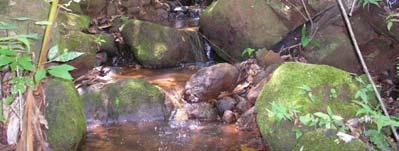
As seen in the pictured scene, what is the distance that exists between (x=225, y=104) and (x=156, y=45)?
2854 millimetres

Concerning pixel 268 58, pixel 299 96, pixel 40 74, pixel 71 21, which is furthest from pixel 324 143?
pixel 71 21

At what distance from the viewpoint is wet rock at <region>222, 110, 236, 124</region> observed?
5.79m

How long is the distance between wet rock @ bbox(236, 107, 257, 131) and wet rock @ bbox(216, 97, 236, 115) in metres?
0.38

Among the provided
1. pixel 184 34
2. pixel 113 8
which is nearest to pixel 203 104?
pixel 184 34

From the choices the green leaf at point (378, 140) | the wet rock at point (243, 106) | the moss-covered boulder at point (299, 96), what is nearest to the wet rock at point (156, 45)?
the wet rock at point (243, 106)

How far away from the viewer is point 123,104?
5.84 meters

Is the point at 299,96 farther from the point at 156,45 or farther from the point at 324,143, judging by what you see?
the point at 156,45

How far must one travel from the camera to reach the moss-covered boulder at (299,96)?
424 centimetres

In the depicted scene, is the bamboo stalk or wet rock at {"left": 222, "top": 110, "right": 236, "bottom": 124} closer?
the bamboo stalk

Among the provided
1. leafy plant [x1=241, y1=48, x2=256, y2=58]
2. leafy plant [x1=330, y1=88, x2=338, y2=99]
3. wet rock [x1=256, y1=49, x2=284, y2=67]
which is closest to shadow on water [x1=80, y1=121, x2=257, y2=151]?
leafy plant [x1=330, y1=88, x2=338, y2=99]

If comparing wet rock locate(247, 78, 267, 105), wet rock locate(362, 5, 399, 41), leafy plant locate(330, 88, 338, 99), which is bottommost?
wet rock locate(247, 78, 267, 105)

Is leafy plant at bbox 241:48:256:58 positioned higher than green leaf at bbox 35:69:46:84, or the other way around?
green leaf at bbox 35:69:46:84

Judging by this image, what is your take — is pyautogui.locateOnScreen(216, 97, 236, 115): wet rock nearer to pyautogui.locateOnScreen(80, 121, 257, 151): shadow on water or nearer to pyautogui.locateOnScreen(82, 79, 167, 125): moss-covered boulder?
pyautogui.locateOnScreen(80, 121, 257, 151): shadow on water

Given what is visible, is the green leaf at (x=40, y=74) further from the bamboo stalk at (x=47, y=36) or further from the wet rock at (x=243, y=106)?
the wet rock at (x=243, y=106)
